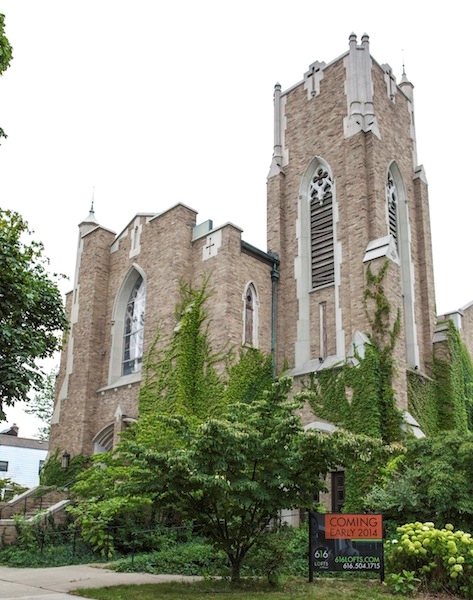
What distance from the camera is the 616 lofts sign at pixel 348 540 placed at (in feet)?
33.5

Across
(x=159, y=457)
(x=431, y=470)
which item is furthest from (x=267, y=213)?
(x=159, y=457)

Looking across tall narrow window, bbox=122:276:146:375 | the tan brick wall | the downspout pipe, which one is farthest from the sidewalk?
tall narrow window, bbox=122:276:146:375

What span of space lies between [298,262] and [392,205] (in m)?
3.85

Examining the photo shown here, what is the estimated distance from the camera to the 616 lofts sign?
1021 centimetres

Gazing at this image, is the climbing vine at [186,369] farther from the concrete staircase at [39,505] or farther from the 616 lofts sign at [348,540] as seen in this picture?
the 616 lofts sign at [348,540]

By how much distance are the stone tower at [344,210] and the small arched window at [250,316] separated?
1.11 m

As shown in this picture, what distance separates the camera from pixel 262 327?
2041 cm

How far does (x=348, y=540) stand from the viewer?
33.6ft

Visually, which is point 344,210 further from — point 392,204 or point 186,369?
point 186,369

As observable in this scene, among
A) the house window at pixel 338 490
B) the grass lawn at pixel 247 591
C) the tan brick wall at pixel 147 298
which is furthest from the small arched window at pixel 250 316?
the grass lawn at pixel 247 591

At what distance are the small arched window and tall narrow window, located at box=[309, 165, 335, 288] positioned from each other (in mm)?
2019

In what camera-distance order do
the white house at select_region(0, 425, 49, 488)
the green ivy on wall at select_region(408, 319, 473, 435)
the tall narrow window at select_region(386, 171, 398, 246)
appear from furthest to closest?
the white house at select_region(0, 425, 49, 488) → the tall narrow window at select_region(386, 171, 398, 246) → the green ivy on wall at select_region(408, 319, 473, 435)

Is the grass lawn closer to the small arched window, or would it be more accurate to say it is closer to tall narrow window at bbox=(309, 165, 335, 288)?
the small arched window

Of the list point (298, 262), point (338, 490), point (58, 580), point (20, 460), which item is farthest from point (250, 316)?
point (20, 460)
